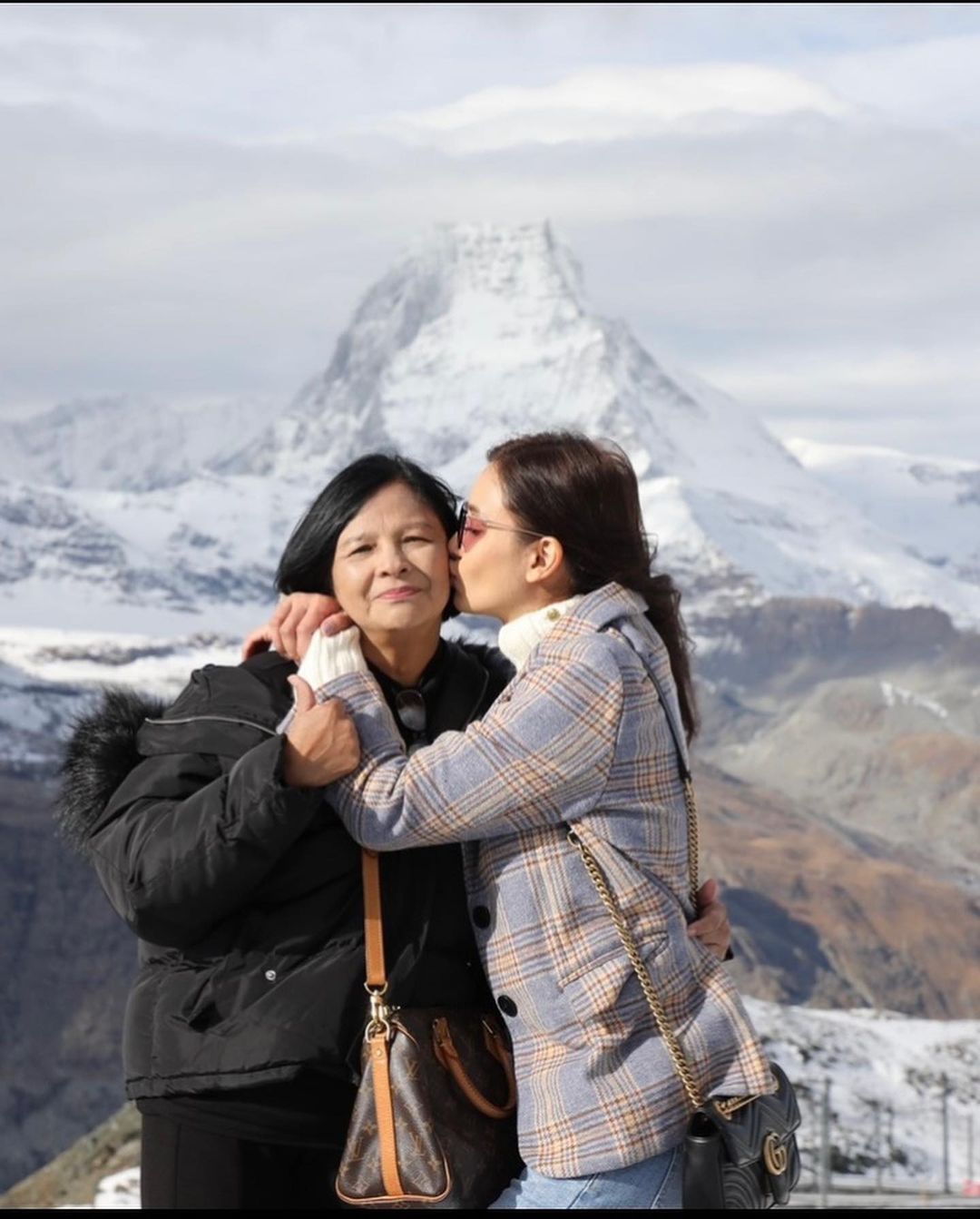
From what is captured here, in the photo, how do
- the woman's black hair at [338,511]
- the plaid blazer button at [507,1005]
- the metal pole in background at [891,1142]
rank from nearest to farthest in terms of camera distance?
the plaid blazer button at [507,1005]
the woman's black hair at [338,511]
the metal pole in background at [891,1142]

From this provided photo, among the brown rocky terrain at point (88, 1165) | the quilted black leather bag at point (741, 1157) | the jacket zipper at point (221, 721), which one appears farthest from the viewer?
the brown rocky terrain at point (88, 1165)

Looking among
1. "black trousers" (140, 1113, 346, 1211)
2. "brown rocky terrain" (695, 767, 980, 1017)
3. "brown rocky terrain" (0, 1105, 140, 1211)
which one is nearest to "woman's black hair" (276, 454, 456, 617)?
"black trousers" (140, 1113, 346, 1211)

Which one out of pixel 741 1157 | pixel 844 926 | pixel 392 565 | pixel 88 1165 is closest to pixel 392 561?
pixel 392 565

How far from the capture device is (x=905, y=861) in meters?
171

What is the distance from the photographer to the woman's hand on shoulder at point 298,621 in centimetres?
373

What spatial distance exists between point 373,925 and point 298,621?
2.10 feet

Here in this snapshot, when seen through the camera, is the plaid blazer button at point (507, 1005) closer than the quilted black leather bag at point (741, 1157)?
No

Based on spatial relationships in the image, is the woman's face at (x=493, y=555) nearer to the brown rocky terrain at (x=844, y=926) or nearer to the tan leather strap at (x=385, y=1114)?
the tan leather strap at (x=385, y=1114)

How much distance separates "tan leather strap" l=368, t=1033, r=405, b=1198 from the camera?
11.1ft

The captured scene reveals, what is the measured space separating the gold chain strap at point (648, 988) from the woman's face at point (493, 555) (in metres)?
0.57

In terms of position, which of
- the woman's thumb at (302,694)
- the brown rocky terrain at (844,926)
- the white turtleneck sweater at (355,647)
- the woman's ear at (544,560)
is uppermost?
the woman's ear at (544,560)

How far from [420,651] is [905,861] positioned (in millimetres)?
172659

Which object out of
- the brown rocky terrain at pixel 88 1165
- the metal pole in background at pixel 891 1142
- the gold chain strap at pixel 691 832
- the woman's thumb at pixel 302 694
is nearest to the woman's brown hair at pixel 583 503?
the gold chain strap at pixel 691 832

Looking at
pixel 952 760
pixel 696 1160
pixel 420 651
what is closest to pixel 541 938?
pixel 696 1160
